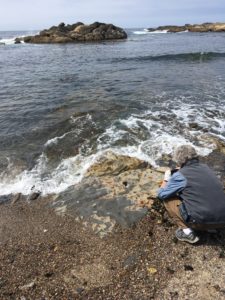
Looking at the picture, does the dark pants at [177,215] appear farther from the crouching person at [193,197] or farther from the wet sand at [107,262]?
the wet sand at [107,262]

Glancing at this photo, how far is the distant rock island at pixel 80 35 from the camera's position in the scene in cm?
6419

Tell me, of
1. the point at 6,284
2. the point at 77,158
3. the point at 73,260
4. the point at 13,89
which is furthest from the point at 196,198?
the point at 13,89

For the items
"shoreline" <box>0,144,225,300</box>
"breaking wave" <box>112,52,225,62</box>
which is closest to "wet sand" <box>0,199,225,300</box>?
"shoreline" <box>0,144,225,300</box>

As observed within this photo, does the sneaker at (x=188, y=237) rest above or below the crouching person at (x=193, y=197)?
below

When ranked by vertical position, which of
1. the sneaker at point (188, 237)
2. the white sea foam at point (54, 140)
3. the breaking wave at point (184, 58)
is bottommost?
the white sea foam at point (54, 140)

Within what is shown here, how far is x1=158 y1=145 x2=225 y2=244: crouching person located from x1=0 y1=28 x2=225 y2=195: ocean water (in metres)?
3.58

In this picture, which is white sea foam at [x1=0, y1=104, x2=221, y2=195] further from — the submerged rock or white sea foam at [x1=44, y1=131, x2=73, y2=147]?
the submerged rock

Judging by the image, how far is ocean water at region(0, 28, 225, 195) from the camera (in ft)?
33.0

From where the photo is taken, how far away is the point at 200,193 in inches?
223

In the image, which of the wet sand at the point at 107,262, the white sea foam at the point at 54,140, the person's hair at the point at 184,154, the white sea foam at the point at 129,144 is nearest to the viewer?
the wet sand at the point at 107,262

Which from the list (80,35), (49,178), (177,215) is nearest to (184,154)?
(177,215)

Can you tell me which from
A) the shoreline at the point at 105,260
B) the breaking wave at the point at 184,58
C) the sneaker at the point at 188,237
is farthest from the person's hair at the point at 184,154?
the breaking wave at the point at 184,58

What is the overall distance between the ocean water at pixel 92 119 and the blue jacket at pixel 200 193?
3819 mm

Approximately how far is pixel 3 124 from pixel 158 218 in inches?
365
